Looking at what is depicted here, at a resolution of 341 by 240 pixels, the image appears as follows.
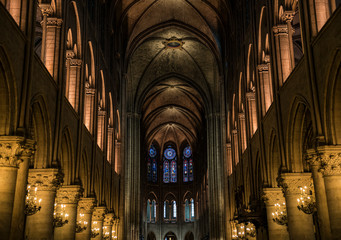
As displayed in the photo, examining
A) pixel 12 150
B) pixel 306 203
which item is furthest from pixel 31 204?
pixel 306 203

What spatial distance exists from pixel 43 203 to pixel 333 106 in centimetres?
1061

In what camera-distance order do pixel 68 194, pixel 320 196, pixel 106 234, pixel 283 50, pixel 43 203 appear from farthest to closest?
pixel 106 234, pixel 68 194, pixel 283 50, pixel 43 203, pixel 320 196

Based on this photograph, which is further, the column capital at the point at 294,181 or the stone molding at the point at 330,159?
the column capital at the point at 294,181

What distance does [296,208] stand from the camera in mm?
17516

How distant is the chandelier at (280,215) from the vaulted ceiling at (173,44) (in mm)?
18427

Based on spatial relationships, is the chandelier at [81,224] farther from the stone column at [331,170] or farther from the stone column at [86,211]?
the stone column at [331,170]

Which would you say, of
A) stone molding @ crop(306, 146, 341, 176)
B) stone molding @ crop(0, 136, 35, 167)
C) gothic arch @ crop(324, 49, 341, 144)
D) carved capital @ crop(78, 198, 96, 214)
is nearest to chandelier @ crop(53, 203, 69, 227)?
carved capital @ crop(78, 198, 96, 214)

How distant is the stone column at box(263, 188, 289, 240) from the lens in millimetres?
20297

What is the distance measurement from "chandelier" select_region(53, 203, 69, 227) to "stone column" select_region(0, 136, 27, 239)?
6.51 metres

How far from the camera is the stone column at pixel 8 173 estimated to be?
1205 cm

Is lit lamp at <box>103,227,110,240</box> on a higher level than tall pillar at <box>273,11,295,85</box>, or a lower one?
lower

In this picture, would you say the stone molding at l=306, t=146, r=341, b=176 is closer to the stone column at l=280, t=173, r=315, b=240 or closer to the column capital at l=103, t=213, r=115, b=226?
the stone column at l=280, t=173, r=315, b=240

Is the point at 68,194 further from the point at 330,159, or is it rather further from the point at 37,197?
the point at 330,159

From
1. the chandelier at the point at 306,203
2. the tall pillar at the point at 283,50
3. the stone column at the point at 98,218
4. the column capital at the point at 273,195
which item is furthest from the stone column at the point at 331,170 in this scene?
the stone column at the point at 98,218
